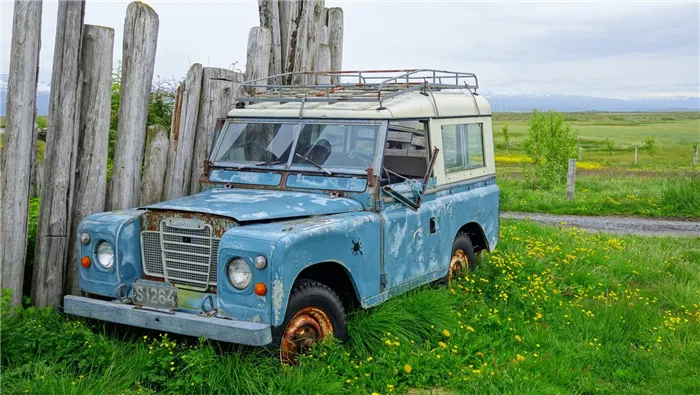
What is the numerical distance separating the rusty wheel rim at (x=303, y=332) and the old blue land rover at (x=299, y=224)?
0.04 feet

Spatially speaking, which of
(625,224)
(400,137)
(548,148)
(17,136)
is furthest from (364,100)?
(548,148)

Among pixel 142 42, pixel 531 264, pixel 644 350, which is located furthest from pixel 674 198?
pixel 142 42

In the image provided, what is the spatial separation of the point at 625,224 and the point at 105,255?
38.7 feet

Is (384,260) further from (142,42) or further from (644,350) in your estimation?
(142,42)

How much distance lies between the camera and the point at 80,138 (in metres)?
6.89

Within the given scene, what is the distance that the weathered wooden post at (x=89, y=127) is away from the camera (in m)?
6.87

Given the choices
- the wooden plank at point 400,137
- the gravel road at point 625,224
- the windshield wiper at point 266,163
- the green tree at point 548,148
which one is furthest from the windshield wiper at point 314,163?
the green tree at point 548,148

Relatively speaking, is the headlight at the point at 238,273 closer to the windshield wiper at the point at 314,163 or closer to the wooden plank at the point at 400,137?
the windshield wiper at the point at 314,163

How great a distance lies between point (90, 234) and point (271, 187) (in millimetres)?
1611

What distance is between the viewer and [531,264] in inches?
361

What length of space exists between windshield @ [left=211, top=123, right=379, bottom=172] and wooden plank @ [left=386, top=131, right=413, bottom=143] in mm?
310

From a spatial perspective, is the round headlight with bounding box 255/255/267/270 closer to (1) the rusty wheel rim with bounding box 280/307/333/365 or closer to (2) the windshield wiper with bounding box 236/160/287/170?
(1) the rusty wheel rim with bounding box 280/307/333/365

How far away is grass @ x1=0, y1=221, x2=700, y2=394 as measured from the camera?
5387 millimetres

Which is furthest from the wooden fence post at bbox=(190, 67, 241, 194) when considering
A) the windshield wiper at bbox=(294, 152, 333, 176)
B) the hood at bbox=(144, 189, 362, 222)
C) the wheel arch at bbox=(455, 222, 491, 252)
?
the wheel arch at bbox=(455, 222, 491, 252)
